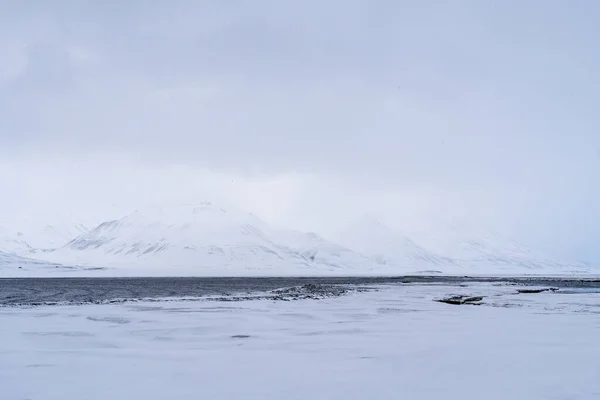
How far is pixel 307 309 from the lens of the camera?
130ft

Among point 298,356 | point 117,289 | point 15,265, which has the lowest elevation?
point 117,289

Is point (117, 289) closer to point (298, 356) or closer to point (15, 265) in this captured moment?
point (298, 356)

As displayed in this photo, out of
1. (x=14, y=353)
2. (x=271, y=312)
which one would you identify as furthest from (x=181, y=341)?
(x=271, y=312)

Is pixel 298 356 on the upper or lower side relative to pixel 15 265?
upper

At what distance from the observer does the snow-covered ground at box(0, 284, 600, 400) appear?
15.0 metres

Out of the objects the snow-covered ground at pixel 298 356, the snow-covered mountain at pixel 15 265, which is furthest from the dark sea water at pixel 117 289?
the snow-covered mountain at pixel 15 265

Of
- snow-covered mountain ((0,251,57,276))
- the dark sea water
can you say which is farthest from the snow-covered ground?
snow-covered mountain ((0,251,57,276))

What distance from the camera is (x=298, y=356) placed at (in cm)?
1998

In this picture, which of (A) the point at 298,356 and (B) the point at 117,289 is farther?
(B) the point at 117,289

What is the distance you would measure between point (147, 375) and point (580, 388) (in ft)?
37.7

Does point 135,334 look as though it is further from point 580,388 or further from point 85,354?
point 580,388

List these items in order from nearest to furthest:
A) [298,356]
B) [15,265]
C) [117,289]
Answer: [298,356], [117,289], [15,265]

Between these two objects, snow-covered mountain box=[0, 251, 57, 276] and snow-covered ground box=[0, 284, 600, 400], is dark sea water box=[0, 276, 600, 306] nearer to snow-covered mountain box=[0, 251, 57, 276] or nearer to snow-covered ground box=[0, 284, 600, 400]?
snow-covered ground box=[0, 284, 600, 400]

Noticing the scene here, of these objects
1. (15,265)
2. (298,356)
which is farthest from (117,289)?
(15,265)
